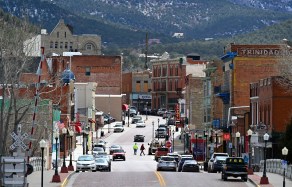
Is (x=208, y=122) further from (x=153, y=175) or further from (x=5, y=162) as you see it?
(x=5, y=162)

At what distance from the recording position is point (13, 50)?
85.9 metres

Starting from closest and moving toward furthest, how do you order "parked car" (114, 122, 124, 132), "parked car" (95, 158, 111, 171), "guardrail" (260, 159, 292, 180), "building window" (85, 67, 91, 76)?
"guardrail" (260, 159, 292, 180) < "parked car" (95, 158, 111, 171) < "parked car" (114, 122, 124, 132) < "building window" (85, 67, 91, 76)

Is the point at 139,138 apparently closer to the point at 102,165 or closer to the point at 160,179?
the point at 102,165

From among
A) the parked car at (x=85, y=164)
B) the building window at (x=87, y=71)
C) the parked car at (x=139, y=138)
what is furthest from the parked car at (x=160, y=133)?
the parked car at (x=85, y=164)

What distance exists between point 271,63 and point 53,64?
51.0 metres

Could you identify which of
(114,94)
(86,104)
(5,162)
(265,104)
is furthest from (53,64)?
(5,162)

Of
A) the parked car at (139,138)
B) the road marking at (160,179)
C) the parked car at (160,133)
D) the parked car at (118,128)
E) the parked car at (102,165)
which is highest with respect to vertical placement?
the parked car at (118,128)

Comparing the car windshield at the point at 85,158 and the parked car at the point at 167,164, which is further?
the parked car at the point at 167,164

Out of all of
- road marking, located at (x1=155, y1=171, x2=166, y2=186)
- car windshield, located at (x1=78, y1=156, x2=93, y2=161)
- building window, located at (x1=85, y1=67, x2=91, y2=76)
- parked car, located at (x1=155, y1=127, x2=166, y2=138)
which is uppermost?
building window, located at (x1=85, y1=67, x2=91, y2=76)

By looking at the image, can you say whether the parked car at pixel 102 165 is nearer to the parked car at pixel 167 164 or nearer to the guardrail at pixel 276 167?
the parked car at pixel 167 164

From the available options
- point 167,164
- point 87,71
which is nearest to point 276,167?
point 167,164

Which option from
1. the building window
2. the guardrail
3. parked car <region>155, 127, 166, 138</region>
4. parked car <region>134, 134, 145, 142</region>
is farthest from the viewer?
the building window

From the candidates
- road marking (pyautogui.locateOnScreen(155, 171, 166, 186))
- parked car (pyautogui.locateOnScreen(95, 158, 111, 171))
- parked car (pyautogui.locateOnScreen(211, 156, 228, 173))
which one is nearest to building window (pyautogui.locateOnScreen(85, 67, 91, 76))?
parked car (pyautogui.locateOnScreen(95, 158, 111, 171))

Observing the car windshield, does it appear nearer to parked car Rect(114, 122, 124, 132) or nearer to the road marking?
the road marking
